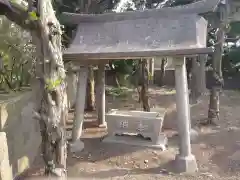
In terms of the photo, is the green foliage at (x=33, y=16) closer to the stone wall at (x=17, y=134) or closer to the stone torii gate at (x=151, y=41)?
the stone wall at (x=17, y=134)

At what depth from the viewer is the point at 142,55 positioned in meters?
5.34

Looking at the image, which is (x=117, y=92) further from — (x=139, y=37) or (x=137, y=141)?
(x=139, y=37)

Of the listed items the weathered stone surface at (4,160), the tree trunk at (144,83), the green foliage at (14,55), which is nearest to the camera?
the weathered stone surface at (4,160)

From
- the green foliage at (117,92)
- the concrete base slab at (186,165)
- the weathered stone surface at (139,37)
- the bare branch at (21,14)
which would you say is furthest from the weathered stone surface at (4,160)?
the green foliage at (117,92)

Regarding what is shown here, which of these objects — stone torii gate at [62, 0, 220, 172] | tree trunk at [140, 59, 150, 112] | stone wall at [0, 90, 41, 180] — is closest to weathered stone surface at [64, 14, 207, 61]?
stone torii gate at [62, 0, 220, 172]

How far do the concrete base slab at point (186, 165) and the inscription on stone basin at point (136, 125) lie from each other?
1.12 m

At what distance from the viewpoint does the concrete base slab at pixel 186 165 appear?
17.8ft


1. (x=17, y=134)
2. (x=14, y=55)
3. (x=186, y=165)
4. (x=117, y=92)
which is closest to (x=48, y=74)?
(x=17, y=134)

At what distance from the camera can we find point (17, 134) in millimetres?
5309

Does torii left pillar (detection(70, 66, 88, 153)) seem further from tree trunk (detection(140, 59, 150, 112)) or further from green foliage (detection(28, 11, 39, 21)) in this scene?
tree trunk (detection(140, 59, 150, 112))

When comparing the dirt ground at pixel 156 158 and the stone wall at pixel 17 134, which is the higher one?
the stone wall at pixel 17 134

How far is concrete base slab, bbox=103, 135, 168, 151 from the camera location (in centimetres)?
648

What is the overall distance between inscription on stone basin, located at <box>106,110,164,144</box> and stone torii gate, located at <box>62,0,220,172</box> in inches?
31.1

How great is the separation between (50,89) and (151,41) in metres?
2.42
